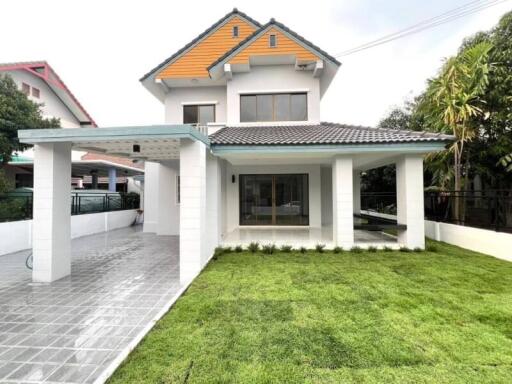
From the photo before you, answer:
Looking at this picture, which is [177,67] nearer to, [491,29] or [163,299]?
[163,299]

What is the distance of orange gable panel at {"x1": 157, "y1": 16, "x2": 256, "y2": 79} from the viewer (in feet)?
46.8

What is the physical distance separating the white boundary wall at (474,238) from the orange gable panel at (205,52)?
13376 millimetres

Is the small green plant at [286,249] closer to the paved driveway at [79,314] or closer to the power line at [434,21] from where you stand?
the paved driveway at [79,314]

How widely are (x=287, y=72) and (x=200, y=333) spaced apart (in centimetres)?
1277

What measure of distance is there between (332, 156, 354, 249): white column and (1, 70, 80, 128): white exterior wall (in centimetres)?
2190

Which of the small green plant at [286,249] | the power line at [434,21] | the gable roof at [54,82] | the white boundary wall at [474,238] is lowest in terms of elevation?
the small green plant at [286,249]

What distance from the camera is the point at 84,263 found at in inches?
354

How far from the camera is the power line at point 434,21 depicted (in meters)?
11.8

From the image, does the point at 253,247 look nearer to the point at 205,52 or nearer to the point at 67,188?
the point at 67,188

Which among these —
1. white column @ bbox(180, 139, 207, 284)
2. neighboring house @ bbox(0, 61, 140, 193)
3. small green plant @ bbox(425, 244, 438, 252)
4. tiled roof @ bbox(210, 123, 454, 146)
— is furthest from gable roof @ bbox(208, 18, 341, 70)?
neighboring house @ bbox(0, 61, 140, 193)

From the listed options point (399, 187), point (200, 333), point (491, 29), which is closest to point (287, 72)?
point (399, 187)

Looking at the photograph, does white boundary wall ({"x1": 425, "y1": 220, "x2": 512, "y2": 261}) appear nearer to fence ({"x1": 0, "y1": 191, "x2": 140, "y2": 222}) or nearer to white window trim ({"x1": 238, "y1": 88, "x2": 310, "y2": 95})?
white window trim ({"x1": 238, "y1": 88, "x2": 310, "y2": 95})

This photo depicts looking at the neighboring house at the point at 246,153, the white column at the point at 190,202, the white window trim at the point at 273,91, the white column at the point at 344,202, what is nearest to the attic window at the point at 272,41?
the neighboring house at the point at 246,153

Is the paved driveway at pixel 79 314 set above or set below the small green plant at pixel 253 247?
below
